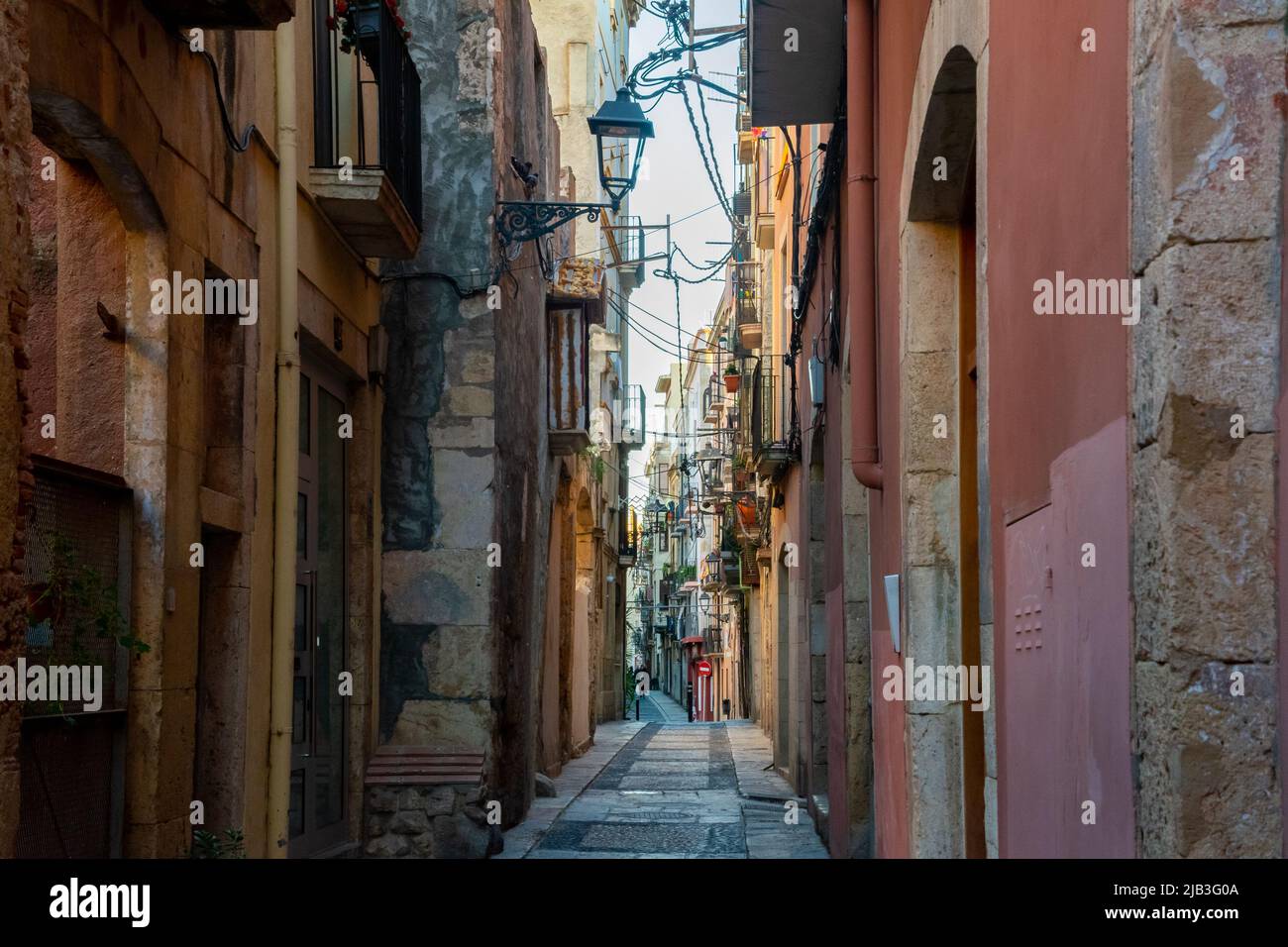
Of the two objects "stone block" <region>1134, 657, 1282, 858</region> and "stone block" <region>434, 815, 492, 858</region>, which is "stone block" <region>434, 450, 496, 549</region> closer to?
"stone block" <region>434, 815, 492, 858</region>

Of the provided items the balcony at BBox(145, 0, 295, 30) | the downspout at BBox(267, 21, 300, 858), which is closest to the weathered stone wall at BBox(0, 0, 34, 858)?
the balcony at BBox(145, 0, 295, 30)

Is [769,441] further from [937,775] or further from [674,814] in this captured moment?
[937,775]

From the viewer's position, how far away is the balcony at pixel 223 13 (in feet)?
21.5

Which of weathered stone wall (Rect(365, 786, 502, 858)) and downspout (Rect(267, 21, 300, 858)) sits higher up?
downspout (Rect(267, 21, 300, 858))

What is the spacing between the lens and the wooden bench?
11141 mm

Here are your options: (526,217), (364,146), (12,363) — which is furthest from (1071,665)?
(526,217)

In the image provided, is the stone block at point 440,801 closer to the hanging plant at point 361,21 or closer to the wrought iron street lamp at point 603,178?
the wrought iron street lamp at point 603,178

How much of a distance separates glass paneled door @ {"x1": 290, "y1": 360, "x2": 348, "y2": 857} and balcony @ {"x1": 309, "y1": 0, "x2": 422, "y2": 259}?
0.97 meters

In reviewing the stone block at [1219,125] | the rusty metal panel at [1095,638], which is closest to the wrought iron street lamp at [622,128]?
the rusty metal panel at [1095,638]

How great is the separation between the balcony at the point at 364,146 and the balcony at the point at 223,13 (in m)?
2.61

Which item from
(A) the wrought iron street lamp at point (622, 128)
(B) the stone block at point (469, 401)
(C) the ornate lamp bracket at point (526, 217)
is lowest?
(B) the stone block at point (469, 401)

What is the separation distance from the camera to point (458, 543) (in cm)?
1170

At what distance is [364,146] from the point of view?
9.96 meters
